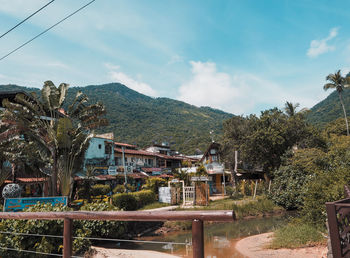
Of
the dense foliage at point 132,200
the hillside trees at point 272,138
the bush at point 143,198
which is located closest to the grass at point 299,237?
the dense foliage at point 132,200

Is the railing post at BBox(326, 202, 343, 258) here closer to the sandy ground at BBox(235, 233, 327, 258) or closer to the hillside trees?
the sandy ground at BBox(235, 233, 327, 258)

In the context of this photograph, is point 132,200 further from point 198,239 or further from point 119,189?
point 198,239

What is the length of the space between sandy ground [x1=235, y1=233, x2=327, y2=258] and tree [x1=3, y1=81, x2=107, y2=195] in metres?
9.49

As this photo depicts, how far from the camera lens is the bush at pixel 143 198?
20.7 meters

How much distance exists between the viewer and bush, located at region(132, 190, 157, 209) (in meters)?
20.7

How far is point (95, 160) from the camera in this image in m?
30.6

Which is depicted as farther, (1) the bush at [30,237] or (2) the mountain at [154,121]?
(2) the mountain at [154,121]

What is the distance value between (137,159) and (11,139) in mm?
22208

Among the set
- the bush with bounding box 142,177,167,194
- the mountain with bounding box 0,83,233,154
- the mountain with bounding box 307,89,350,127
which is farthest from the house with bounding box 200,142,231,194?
the mountain with bounding box 307,89,350,127

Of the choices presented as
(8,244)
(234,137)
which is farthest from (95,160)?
(8,244)

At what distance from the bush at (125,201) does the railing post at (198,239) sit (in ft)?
53.4

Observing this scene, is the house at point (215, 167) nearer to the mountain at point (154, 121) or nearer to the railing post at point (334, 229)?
the mountain at point (154, 121)

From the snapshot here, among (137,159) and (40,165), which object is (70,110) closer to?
(40,165)

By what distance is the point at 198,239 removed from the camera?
98.4 inches
